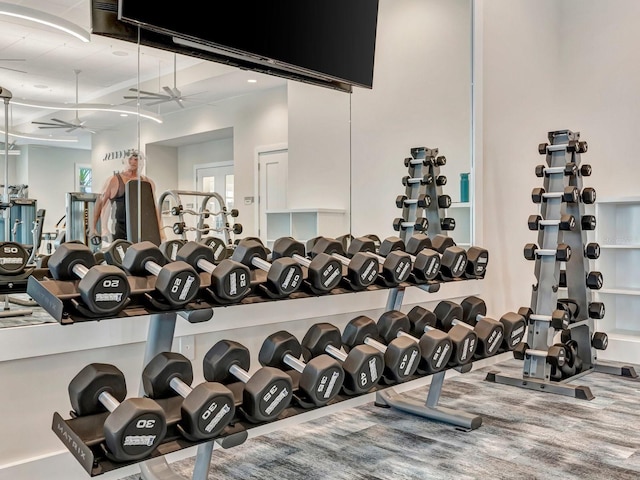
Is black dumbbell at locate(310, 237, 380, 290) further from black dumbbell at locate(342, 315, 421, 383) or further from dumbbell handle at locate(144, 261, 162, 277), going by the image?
dumbbell handle at locate(144, 261, 162, 277)

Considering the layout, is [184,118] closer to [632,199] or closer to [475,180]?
[475,180]

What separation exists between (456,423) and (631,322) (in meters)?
2.61

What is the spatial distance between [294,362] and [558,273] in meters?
2.24

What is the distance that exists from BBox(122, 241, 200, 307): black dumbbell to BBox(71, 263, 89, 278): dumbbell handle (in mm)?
160

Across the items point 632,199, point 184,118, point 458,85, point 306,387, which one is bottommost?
point 306,387

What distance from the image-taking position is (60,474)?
211 cm

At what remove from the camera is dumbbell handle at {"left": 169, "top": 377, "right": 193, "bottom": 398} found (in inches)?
72.3

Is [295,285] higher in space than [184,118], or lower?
lower

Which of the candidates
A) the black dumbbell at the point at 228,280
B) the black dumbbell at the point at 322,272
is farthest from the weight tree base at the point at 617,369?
the black dumbbell at the point at 228,280

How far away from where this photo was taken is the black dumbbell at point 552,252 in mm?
3553

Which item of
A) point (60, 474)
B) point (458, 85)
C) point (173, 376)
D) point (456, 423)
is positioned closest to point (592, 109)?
point (458, 85)

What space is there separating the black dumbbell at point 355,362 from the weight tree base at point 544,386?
180 cm

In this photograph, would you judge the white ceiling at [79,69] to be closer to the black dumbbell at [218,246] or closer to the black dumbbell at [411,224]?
the black dumbbell at [218,246]

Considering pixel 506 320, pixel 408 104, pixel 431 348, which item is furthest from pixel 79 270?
pixel 408 104
